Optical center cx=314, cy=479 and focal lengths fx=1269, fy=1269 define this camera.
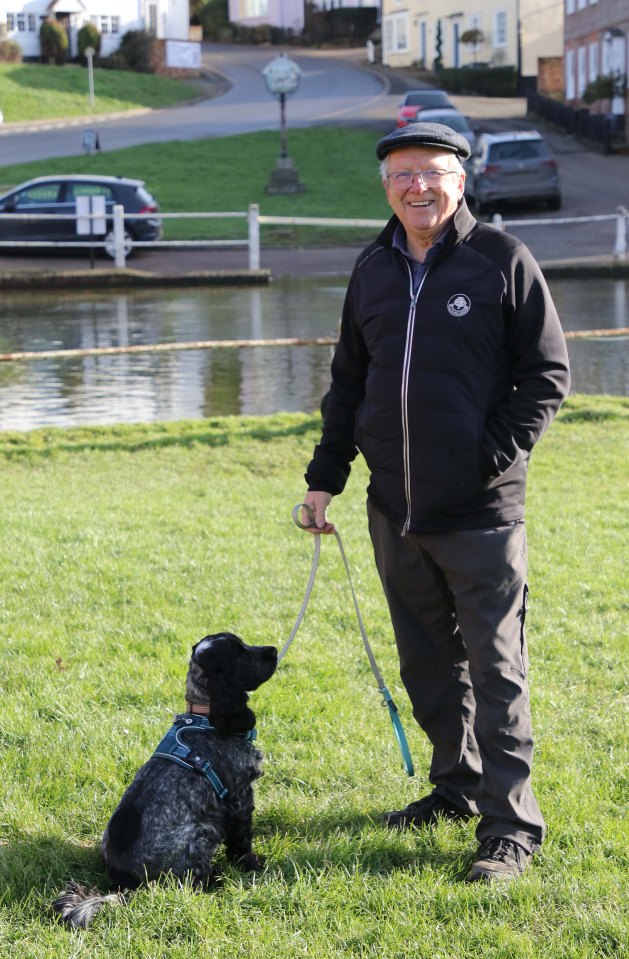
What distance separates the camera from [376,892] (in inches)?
137

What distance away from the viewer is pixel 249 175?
3697cm

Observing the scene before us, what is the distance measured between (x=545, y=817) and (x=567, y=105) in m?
47.5

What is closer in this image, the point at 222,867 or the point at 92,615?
the point at 222,867

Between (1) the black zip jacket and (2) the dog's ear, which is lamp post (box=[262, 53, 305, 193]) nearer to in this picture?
(1) the black zip jacket

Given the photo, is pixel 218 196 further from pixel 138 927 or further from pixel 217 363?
pixel 138 927

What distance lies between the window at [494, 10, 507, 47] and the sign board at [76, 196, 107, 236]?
42839mm

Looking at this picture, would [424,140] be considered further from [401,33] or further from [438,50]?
[401,33]

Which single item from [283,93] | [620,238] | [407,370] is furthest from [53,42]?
[407,370]

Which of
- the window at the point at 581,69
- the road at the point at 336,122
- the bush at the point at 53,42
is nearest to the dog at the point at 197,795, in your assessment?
the road at the point at 336,122

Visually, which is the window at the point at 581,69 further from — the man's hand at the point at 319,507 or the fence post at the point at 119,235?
the man's hand at the point at 319,507

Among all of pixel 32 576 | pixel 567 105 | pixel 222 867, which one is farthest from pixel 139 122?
pixel 222 867

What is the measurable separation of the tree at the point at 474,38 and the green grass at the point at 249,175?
72.0ft

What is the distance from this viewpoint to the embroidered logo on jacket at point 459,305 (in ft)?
11.6

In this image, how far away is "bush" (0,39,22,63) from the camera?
190ft
